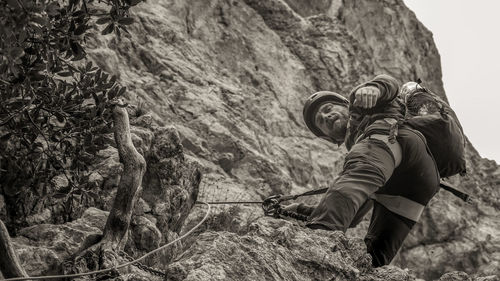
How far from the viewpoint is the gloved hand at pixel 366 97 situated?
322 inches

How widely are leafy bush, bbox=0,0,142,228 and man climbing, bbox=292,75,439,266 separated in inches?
82.2

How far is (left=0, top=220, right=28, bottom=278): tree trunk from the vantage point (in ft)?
17.1

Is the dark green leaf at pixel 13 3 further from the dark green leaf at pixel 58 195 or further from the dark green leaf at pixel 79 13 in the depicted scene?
the dark green leaf at pixel 58 195

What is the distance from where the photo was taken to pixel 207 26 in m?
14.0

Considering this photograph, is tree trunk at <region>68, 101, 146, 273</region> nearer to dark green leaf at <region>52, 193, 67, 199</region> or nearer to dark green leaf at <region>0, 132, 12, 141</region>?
dark green leaf at <region>52, 193, 67, 199</region>

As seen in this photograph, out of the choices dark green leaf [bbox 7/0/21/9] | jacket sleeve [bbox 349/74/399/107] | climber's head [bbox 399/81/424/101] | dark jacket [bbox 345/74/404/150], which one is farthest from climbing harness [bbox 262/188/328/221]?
A: dark green leaf [bbox 7/0/21/9]

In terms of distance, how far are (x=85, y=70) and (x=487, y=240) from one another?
26.6 feet

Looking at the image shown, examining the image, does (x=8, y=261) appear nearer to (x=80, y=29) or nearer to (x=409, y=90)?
(x=80, y=29)

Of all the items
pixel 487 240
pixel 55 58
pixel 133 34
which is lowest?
pixel 487 240

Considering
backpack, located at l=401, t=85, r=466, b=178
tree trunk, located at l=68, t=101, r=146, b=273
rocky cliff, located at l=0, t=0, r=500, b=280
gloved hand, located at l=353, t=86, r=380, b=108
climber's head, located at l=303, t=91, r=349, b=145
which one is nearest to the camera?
tree trunk, located at l=68, t=101, r=146, b=273

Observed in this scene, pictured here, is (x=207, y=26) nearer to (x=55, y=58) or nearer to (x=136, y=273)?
(x=55, y=58)

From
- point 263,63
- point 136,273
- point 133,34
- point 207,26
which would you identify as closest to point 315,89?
point 263,63

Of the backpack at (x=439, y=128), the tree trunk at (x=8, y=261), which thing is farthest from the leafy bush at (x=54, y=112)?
the backpack at (x=439, y=128)

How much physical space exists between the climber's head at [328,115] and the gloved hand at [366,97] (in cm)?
90
